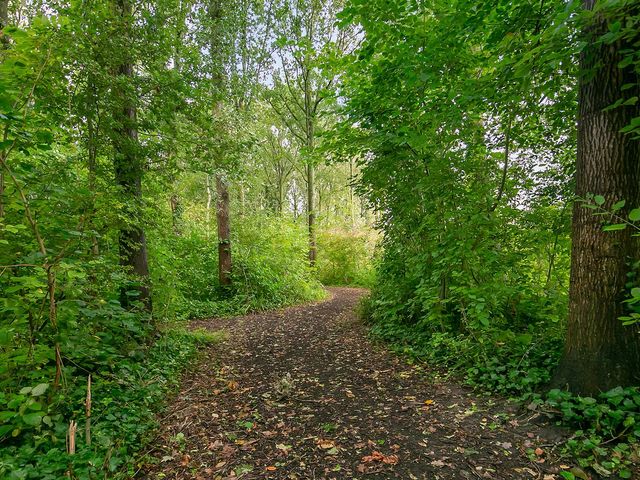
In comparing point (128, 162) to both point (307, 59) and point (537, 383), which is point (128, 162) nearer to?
point (537, 383)

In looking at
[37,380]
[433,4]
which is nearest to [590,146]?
[433,4]

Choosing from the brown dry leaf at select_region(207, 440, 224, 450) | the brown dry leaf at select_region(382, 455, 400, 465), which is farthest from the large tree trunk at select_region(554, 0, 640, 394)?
the brown dry leaf at select_region(207, 440, 224, 450)

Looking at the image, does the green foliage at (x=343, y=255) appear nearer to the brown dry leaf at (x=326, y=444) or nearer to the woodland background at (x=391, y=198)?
the woodland background at (x=391, y=198)

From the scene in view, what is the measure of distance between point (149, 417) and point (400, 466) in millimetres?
2346

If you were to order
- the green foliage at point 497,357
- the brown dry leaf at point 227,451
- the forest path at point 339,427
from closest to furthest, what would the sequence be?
the forest path at point 339,427
the brown dry leaf at point 227,451
the green foliage at point 497,357

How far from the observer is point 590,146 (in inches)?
107

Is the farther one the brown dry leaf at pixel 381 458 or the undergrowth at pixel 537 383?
the brown dry leaf at pixel 381 458

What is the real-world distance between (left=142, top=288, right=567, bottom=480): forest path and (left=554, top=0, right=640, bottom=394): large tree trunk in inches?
29.3

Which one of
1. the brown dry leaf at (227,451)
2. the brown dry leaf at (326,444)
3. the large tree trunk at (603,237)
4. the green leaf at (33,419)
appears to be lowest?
the brown dry leaf at (227,451)

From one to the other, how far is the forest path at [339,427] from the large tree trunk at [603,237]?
75cm

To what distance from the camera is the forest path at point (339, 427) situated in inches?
100

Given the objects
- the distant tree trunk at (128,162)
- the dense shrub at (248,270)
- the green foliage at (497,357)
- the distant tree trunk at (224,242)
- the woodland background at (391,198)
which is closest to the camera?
the woodland background at (391,198)

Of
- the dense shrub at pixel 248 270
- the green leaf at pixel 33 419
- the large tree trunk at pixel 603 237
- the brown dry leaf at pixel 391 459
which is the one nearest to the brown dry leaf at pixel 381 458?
the brown dry leaf at pixel 391 459

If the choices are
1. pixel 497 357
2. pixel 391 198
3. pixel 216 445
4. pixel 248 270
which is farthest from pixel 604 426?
pixel 248 270
